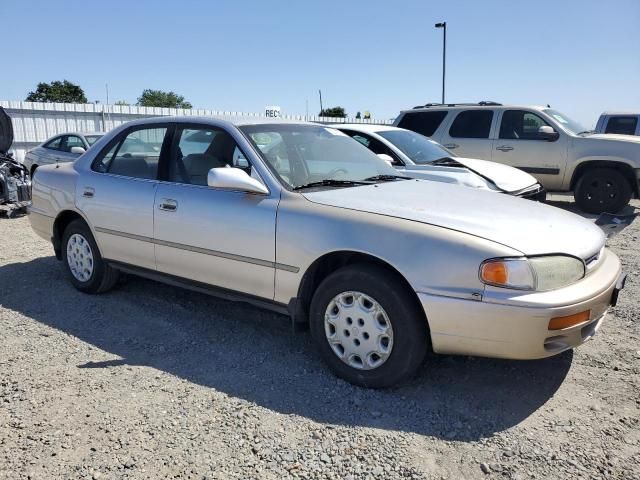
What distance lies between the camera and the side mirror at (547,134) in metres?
9.28

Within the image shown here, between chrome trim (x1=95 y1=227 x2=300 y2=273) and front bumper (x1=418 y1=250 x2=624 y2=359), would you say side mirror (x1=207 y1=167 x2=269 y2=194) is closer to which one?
chrome trim (x1=95 y1=227 x2=300 y2=273)

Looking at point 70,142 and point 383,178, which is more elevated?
point 70,142

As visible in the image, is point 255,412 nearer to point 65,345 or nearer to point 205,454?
point 205,454

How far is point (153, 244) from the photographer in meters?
4.22

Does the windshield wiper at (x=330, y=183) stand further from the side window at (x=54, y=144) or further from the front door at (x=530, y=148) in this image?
the side window at (x=54, y=144)

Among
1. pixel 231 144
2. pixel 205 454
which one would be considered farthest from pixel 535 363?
pixel 231 144

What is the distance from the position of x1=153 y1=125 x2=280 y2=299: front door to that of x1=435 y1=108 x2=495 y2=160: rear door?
274 inches

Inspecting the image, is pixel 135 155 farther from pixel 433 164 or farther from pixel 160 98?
pixel 160 98

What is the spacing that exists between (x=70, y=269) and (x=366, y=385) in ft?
10.7

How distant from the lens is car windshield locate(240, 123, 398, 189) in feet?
12.5

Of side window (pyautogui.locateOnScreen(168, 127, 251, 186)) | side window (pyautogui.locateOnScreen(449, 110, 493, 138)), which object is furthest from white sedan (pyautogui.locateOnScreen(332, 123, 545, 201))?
side window (pyautogui.locateOnScreen(168, 127, 251, 186))

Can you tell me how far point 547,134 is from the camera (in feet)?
30.9

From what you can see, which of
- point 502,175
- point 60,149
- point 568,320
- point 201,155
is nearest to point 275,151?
point 201,155

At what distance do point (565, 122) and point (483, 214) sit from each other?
7669 millimetres
